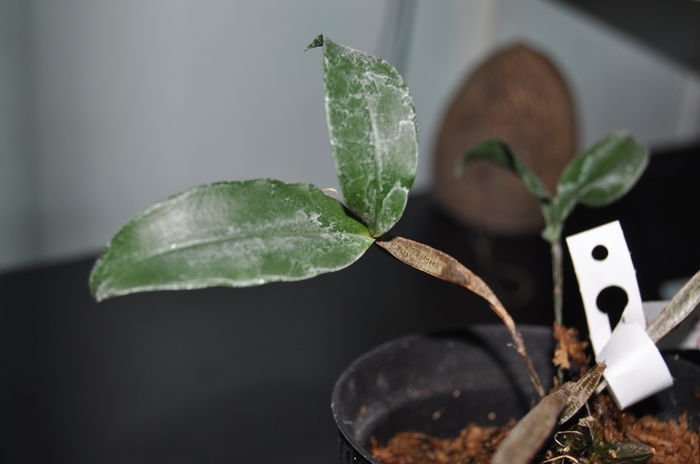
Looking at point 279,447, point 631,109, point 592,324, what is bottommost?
point 279,447

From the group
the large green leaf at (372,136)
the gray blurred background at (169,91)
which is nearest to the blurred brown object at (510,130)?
the gray blurred background at (169,91)

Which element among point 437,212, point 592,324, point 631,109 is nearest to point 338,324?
point 437,212

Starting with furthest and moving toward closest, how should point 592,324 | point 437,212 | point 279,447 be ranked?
point 437,212 < point 279,447 < point 592,324

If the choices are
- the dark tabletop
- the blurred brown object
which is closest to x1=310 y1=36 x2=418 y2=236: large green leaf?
the dark tabletop

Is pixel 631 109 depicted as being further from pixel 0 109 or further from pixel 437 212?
pixel 0 109

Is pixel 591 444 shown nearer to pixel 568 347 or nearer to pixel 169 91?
pixel 568 347

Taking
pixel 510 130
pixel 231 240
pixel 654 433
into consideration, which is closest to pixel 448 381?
pixel 654 433

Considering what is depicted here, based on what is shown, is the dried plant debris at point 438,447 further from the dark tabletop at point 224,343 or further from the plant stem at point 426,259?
the dark tabletop at point 224,343
